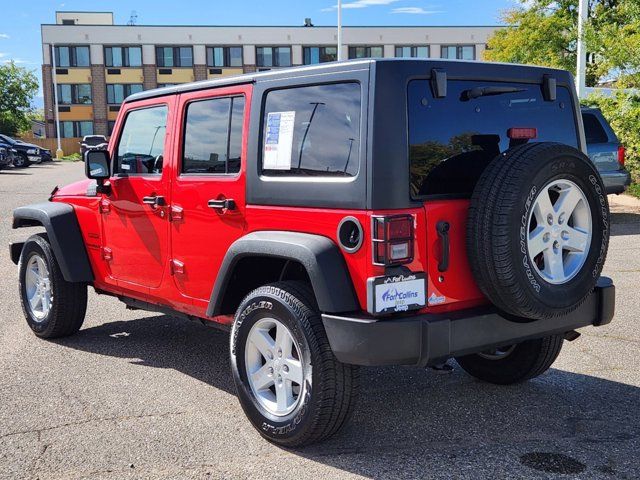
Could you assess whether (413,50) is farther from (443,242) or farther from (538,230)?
(443,242)

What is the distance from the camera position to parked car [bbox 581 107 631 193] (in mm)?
12462

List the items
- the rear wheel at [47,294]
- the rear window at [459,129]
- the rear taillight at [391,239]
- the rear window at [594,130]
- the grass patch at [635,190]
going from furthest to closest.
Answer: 1. the grass patch at [635,190]
2. the rear window at [594,130]
3. the rear wheel at [47,294]
4. the rear window at [459,129]
5. the rear taillight at [391,239]

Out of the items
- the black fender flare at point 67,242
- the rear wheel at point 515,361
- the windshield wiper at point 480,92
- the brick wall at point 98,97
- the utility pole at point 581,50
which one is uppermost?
the brick wall at point 98,97

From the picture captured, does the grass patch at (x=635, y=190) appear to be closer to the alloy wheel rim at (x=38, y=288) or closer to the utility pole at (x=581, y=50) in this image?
the utility pole at (x=581, y=50)

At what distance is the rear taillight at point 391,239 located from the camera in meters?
3.56

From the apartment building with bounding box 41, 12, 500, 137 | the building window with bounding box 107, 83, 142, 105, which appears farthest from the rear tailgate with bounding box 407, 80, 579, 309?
the building window with bounding box 107, 83, 142, 105

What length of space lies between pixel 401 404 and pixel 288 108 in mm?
1908

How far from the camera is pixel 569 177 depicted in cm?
387

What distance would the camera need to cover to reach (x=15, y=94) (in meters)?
62.2

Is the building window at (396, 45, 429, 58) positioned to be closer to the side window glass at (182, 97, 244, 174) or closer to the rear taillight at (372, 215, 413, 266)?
the side window glass at (182, 97, 244, 174)

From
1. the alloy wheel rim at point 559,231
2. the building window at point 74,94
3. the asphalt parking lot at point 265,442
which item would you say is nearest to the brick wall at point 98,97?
the building window at point 74,94

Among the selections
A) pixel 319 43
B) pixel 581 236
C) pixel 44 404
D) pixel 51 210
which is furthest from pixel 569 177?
pixel 319 43

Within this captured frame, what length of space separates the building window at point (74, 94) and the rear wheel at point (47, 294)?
6159 cm

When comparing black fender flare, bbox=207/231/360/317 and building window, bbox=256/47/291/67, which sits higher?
building window, bbox=256/47/291/67
